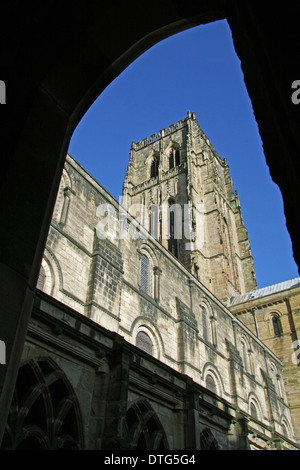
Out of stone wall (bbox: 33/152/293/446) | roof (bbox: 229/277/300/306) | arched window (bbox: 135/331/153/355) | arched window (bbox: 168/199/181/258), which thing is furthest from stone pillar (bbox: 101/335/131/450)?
arched window (bbox: 168/199/181/258)

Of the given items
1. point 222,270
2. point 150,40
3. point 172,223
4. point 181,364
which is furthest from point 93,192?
point 172,223

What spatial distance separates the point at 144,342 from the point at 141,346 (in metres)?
0.35

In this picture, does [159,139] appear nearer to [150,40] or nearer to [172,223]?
[172,223]

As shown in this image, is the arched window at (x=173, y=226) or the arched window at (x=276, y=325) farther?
the arched window at (x=173, y=226)

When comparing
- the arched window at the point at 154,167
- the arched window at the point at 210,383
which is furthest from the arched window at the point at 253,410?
the arched window at the point at 154,167

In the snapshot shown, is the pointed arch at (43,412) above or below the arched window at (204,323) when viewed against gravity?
below

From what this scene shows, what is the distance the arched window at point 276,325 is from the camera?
31.6 m

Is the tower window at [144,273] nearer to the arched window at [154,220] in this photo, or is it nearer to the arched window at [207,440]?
the arched window at [207,440]

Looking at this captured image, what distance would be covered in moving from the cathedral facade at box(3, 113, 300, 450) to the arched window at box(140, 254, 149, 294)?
3.6 inches

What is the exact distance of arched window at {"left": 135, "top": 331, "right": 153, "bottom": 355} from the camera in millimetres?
15149

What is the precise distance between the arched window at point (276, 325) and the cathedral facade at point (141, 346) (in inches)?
3.2

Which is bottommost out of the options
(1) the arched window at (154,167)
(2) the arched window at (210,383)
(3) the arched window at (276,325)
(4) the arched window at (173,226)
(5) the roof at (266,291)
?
(2) the arched window at (210,383)

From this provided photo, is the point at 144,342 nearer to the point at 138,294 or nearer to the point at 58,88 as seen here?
the point at 138,294
